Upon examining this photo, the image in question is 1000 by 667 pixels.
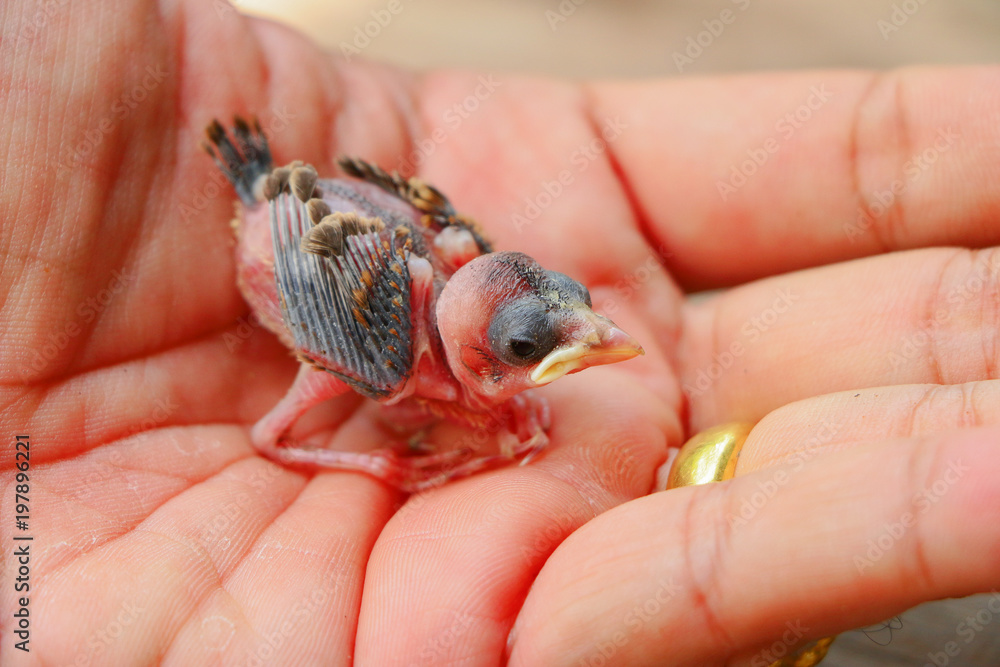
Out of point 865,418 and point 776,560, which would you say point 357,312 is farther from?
point 865,418

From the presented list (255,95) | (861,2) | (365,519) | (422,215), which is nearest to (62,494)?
(365,519)

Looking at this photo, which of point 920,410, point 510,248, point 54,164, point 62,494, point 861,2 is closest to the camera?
point 920,410

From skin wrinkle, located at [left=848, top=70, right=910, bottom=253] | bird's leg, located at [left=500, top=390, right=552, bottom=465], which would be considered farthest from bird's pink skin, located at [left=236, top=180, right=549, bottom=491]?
skin wrinkle, located at [left=848, top=70, right=910, bottom=253]

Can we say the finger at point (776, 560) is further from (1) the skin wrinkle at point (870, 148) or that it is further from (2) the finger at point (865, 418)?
(1) the skin wrinkle at point (870, 148)

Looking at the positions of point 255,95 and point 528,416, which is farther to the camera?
point 255,95

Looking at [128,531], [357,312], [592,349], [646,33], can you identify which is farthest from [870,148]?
[646,33]

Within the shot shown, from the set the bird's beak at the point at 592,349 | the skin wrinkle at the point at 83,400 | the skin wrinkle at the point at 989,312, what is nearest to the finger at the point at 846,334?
the skin wrinkle at the point at 989,312

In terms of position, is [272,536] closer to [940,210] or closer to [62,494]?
[62,494]
